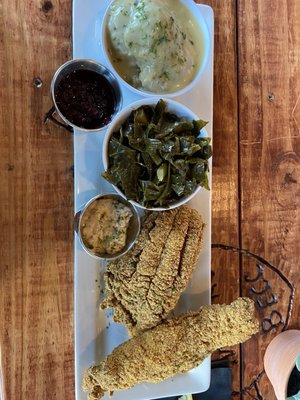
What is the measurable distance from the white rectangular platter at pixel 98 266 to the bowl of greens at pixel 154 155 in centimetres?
12

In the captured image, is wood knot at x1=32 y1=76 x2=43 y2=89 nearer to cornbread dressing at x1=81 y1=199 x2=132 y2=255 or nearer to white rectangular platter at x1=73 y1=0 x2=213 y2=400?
white rectangular platter at x1=73 y1=0 x2=213 y2=400

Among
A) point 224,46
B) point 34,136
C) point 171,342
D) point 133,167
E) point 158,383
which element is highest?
point 224,46

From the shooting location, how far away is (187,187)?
1.49 meters

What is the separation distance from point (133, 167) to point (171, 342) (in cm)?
59

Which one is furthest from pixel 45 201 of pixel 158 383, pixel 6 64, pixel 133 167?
pixel 158 383

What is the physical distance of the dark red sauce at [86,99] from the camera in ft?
4.90

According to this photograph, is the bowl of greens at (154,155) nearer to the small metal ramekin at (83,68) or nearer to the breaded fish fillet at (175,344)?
the small metal ramekin at (83,68)

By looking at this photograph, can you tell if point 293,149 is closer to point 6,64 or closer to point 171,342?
point 171,342

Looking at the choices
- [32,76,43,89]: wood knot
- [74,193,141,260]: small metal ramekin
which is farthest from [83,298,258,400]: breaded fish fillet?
[32,76,43,89]: wood knot

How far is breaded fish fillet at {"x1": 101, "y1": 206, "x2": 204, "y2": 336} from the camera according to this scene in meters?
1.58

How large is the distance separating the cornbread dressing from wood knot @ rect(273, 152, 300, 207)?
64cm

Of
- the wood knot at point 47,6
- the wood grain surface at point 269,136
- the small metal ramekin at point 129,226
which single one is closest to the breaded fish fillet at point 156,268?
the small metal ramekin at point 129,226

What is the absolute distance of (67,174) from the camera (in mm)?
1639

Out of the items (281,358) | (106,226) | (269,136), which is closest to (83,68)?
(106,226)
